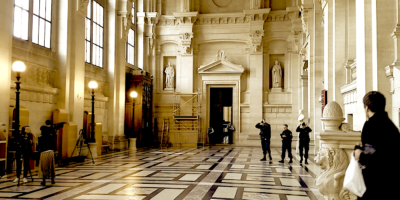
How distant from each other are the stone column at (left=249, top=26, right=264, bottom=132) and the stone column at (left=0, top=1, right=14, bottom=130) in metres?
17.1

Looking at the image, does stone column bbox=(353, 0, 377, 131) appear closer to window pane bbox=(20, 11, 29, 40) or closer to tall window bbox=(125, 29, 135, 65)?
window pane bbox=(20, 11, 29, 40)

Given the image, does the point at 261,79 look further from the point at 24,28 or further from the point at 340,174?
the point at 340,174

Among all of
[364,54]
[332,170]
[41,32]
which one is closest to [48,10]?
[41,32]

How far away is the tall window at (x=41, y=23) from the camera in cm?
1338

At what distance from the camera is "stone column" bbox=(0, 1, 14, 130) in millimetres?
10617

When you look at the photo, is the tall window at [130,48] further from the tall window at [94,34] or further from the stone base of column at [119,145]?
the stone base of column at [119,145]

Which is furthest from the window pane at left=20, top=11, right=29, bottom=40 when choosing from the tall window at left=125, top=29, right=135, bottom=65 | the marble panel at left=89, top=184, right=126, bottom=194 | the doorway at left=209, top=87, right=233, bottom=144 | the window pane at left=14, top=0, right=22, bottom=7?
the doorway at left=209, top=87, right=233, bottom=144

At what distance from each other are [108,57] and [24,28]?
22.9 feet

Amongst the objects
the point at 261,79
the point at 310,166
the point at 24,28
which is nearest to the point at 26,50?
the point at 24,28

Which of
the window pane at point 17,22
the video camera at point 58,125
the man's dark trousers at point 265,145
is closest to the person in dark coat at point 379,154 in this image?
the man's dark trousers at point 265,145

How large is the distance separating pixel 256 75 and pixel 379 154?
21.8 meters

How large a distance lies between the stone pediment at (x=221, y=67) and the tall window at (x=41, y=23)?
12850 mm

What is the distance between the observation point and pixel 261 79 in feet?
81.8

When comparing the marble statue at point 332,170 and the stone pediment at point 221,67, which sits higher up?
the stone pediment at point 221,67
